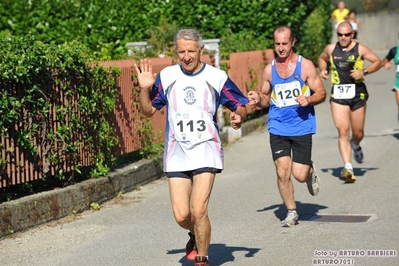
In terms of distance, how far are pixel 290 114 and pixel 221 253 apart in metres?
1.97

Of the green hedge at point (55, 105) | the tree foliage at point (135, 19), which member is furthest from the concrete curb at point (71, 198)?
the tree foliage at point (135, 19)

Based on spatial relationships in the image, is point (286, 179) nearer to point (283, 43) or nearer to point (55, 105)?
point (283, 43)

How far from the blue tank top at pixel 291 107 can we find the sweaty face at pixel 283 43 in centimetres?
23

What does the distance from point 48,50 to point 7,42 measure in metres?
0.55

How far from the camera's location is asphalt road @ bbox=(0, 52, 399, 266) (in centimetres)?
776

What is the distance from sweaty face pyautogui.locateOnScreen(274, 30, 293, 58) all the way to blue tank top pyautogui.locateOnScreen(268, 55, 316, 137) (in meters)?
0.23

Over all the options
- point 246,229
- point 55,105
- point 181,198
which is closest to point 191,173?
point 181,198

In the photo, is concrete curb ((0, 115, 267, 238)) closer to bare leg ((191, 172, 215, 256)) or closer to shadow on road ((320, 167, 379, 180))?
shadow on road ((320, 167, 379, 180))

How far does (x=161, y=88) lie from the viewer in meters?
7.16

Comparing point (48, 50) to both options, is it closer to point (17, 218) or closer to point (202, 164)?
point (17, 218)

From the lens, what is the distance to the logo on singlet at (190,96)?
7027mm

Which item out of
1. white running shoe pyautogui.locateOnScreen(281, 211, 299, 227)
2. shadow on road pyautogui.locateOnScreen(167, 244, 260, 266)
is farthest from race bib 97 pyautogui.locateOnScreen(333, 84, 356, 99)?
shadow on road pyautogui.locateOnScreen(167, 244, 260, 266)

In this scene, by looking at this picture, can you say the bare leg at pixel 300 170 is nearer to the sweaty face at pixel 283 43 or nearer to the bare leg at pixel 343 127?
the sweaty face at pixel 283 43

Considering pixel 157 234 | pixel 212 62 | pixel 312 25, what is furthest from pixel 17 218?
pixel 312 25
